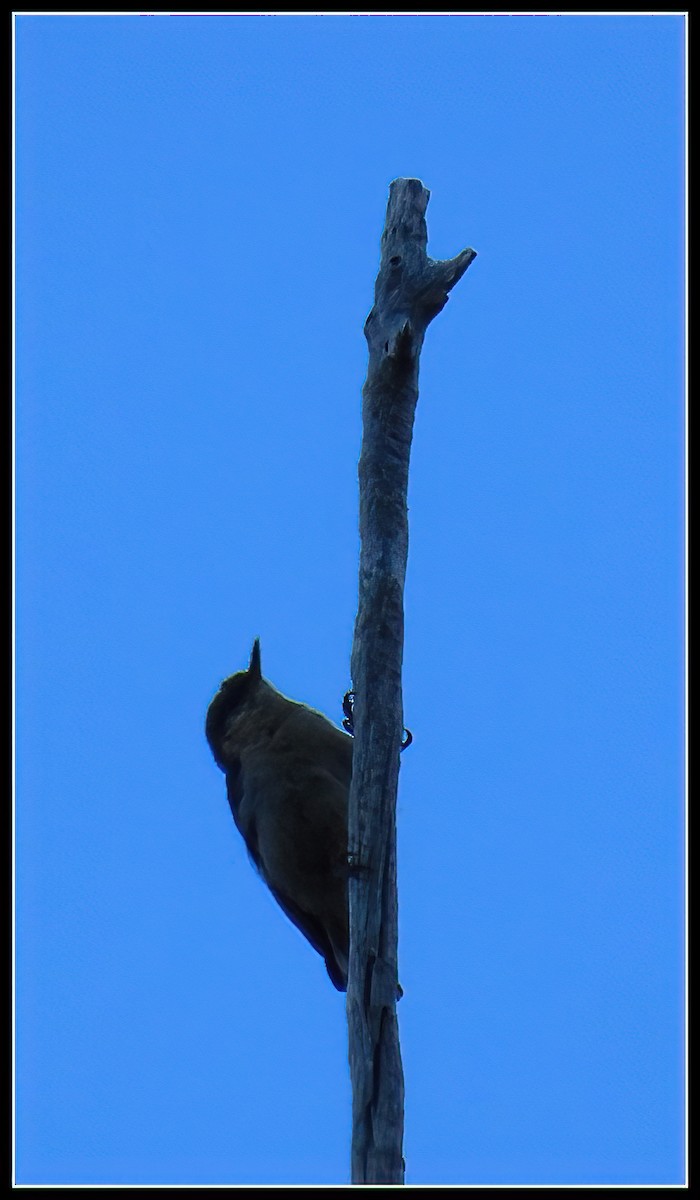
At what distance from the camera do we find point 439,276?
18.0ft

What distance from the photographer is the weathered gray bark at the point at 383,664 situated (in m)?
4.45

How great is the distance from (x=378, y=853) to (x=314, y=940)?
2326 mm

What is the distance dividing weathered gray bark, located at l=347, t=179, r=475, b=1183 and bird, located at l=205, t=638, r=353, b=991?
1.61 meters

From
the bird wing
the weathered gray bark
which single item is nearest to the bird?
the bird wing

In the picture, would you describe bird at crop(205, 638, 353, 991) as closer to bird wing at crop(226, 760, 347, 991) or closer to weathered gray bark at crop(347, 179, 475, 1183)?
bird wing at crop(226, 760, 347, 991)

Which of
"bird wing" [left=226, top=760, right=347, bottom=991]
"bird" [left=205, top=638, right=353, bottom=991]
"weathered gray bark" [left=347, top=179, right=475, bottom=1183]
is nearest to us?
"weathered gray bark" [left=347, top=179, right=475, bottom=1183]

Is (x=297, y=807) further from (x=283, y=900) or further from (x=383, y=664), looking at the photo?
(x=383, y=664)

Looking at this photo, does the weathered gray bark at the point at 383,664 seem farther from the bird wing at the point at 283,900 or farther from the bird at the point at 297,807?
the bird wing at the point at 283,900

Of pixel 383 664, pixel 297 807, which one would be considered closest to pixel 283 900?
pixel 297 807

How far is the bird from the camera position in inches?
261

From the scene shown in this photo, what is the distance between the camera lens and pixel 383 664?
200 inches

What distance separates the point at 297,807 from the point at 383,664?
176 cm

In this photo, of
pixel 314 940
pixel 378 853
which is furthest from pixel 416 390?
pixel 314 940

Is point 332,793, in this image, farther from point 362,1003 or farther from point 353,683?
point 362,1003
